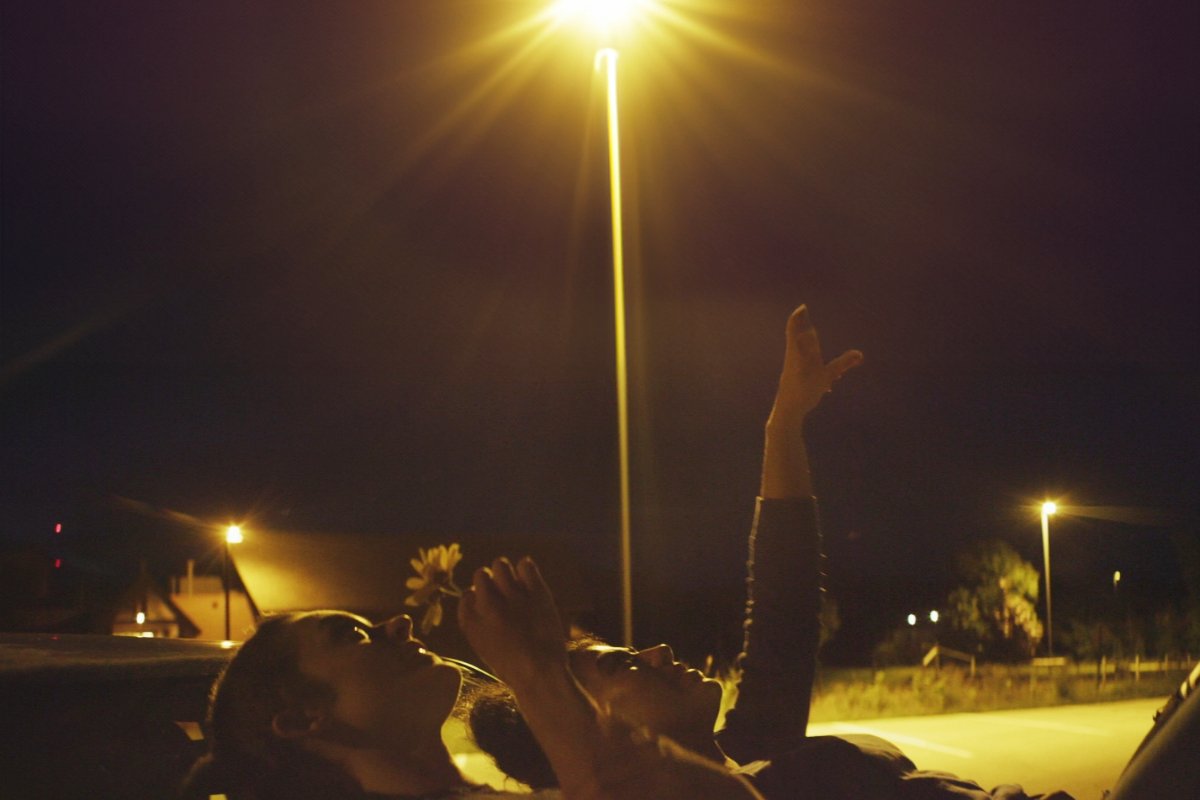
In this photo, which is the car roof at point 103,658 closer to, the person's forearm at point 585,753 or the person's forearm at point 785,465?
the person's forearm at point 585,753

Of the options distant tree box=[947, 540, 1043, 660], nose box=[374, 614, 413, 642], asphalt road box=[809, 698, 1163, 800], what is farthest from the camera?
distant tree box=[947, 540, 1043, 660]

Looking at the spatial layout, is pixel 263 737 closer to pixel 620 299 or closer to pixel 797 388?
pixel 797 388

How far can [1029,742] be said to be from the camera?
50.4ft

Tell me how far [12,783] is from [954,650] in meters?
27.4

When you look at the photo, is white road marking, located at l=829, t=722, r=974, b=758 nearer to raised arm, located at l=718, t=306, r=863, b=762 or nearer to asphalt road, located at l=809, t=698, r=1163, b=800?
asphalt road, located at l=809, t=698, r=1163, b=800

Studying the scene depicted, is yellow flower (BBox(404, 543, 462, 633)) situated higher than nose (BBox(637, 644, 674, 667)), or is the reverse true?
yellow flower (BBox(404, 543, 462, 633))

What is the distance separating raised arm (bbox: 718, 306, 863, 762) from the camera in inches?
108

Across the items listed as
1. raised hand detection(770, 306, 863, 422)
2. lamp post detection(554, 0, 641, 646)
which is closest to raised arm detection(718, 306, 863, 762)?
raised hand detection(770, 306, 863, 422)

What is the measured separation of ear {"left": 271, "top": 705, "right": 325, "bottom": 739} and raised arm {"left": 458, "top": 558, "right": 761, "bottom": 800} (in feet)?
1.00

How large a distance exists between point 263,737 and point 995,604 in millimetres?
26510

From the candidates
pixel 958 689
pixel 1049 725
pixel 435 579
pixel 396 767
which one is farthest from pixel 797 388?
pixel 958 689

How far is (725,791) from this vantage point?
6.43ft

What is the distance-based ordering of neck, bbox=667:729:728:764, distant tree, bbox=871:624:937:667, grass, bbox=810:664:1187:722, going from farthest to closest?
1. distant tree, bbox=871:624:937:667
2. grass, bbox=810:664:1187:722
3. neck, bbox=667:729:728:764

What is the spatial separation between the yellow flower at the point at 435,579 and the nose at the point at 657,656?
0.44 meters
